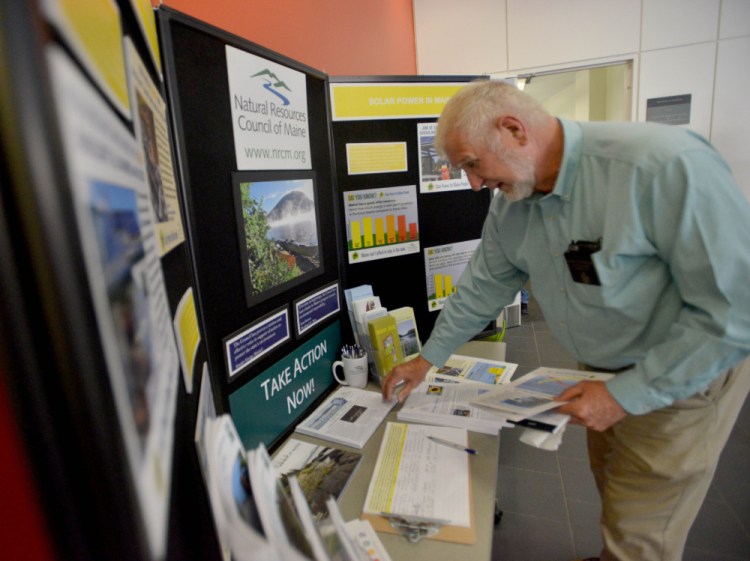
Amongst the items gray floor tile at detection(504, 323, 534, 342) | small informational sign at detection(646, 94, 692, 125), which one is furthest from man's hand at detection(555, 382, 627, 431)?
small informational sign at detection(646, 94, 692, 125)

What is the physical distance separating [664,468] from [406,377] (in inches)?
29.5

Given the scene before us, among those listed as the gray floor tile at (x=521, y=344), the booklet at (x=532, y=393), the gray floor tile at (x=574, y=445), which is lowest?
the gray floor tile at (x=574, y=445)

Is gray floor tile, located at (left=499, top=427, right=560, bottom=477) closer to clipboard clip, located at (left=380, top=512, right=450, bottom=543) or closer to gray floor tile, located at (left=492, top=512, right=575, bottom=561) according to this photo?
gray floor tile, located at (left=492, top=512, right=575, bottom=561)

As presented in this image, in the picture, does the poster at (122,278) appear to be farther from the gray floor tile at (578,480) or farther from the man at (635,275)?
the gray floor tile at (578,480)

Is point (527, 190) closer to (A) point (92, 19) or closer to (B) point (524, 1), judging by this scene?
(A) point (92, 19)

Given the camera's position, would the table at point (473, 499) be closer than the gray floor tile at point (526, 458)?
Yes

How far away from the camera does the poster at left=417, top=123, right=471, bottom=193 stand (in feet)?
6.15

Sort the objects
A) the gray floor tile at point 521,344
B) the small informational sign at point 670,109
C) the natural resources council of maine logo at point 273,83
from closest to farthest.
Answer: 1. the natural resources council of maine logo at point 273,83
2. the small informational sign at point 670,109
3. the gray floor tile at point 521,344

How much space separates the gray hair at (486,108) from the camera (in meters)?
1.09

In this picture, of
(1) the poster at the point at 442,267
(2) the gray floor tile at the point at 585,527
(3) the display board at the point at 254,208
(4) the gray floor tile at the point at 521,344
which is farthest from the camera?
(4) the gray floor tile at the point at 521,344

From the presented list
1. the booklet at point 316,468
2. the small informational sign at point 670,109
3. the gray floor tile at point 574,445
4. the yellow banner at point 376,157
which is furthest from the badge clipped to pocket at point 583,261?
the small informational sign at point 670,109

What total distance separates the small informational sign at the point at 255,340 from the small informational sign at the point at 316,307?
0.07 m

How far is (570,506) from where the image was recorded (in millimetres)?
2045

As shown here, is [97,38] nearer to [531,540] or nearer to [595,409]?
[595,409]
